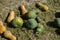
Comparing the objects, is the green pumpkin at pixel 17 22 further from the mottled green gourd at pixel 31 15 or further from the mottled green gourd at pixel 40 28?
the mottled green gourd at pixel 40 28

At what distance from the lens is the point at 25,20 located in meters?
3.05

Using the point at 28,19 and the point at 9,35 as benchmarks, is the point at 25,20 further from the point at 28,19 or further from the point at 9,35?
the point at 9,35

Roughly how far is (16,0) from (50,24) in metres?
0.58

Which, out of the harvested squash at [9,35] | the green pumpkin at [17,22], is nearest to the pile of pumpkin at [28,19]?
the green pumpkin at [17,22]

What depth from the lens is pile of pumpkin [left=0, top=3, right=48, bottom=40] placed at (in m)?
2.88

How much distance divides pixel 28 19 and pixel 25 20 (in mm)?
74

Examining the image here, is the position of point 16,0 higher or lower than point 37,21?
higher

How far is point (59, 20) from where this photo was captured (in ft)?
9.68

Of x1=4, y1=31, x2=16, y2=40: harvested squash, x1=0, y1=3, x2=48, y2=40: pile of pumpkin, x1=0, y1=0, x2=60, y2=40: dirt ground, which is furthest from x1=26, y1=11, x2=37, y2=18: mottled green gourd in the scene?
x1=4, y1=31, x2=16, y2=40: harvested squash

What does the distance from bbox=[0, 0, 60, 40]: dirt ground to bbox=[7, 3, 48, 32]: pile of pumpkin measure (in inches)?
2.3

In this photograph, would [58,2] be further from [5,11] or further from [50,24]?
[5,11]

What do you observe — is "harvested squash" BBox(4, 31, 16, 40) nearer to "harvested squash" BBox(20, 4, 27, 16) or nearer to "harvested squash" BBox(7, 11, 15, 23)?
"harvested squash" BBox(7, 11, 15, 23)

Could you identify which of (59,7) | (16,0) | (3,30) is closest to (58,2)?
(59,7)

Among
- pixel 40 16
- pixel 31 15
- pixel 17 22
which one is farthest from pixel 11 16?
pixel 40 16
